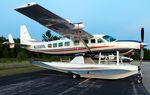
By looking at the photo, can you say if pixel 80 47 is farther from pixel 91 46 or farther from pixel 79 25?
pixel 79 25

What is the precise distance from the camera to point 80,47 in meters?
25.1

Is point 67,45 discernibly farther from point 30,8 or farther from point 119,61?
point 30,8

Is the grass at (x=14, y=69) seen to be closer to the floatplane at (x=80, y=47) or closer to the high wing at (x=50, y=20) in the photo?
the floatplane at (x=80, y=47)

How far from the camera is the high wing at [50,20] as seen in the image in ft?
62.2

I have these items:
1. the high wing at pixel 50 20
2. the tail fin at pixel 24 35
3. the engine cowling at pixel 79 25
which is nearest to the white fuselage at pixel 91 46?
the high wing at pixel 50 20

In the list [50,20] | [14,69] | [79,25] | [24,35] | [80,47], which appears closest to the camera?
[50,20]

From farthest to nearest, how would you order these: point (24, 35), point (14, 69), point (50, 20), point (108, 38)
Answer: point (24, 35) < point (14, 69) < point (108, 38) < point (50, 20)

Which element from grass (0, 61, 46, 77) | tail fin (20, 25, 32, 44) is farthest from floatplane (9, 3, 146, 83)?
tail fin (20, 25, 32, 44)

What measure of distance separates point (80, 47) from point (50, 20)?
14.5 feet

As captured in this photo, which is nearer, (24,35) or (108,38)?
(108,38)

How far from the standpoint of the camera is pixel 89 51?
81.1ft

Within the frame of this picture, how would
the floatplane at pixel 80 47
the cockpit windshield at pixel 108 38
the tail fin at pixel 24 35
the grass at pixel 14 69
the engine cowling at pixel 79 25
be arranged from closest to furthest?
1. the floatplane at pixel 80 47
2. the engine cowling at pixel 79 25
3. the cockpit windshield at pixel 108 38
4. the grass at pixel 14 69
5. the tail fin at pixel 24 35

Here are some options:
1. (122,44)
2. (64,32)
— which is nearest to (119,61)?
(122,44)

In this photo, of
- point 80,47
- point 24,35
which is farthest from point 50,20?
point 24,35
